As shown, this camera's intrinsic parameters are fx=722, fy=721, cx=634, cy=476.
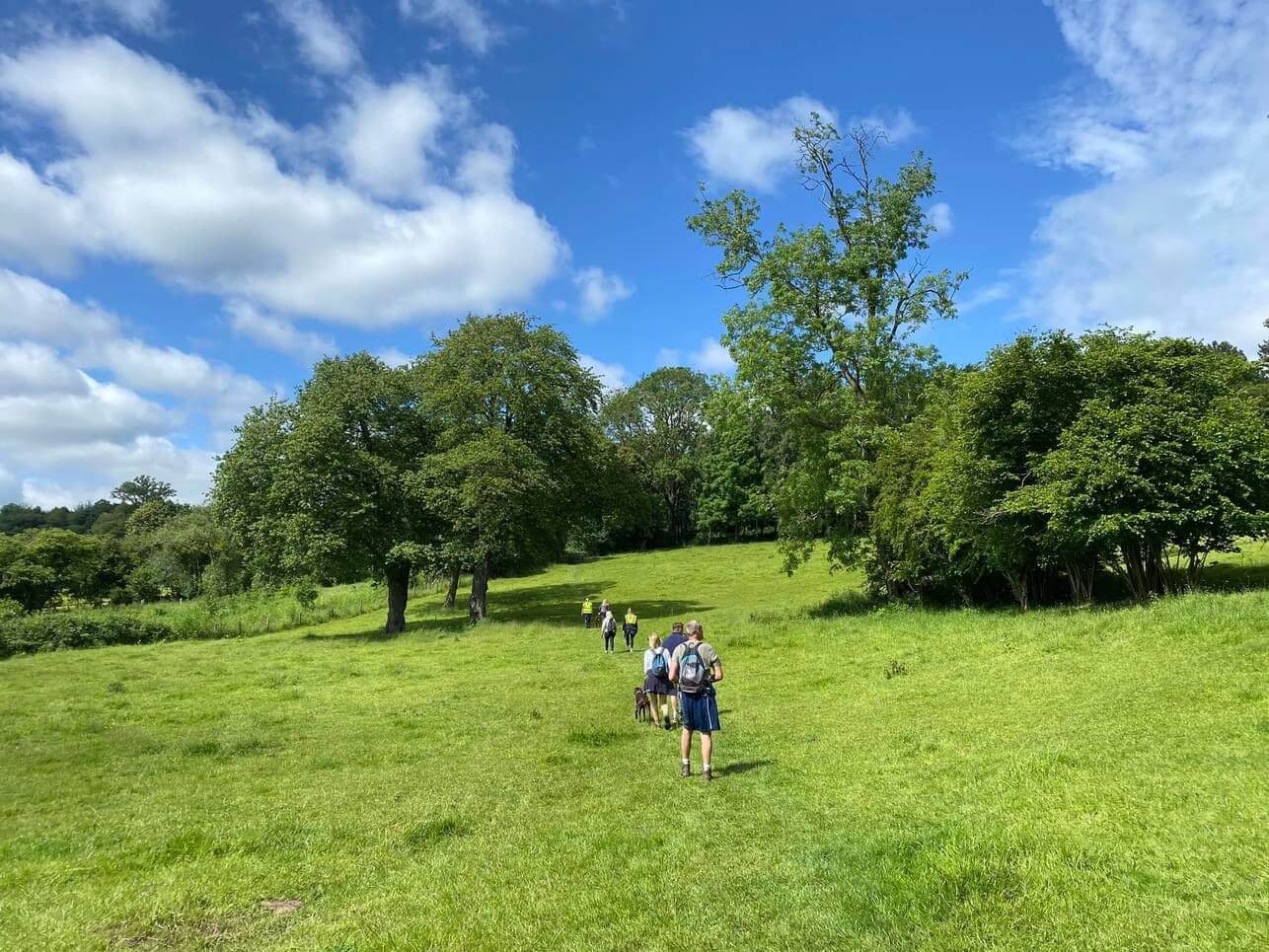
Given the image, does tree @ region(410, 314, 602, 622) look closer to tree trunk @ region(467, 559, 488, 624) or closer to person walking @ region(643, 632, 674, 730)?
tree trunk @ region(467, 559, 488, 624)

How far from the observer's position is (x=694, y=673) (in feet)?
34.5

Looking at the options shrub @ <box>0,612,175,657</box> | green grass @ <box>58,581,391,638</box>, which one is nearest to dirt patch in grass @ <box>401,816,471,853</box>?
green grass @ <box>58,581,391,638</box>

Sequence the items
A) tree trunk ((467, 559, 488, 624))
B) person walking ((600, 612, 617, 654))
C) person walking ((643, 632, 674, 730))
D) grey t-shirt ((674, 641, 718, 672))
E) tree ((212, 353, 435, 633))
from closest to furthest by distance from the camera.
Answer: grey t-shirt ((674, 641, 718, 672)), person walking ((643, 632, 674, 730)), person walking ((600, 612, 617, 654)), tree ((212, 353, 435, 633)), tree trunk ((467, 559, 488, 624))

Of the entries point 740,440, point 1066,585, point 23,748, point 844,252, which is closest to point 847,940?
point 23,748

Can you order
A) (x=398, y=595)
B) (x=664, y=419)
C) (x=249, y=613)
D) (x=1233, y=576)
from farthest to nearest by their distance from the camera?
(x=664, y=419) → (x=249, y=613) → (x=398, y=595) → (x=1233, y=576)

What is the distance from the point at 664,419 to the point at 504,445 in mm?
50799

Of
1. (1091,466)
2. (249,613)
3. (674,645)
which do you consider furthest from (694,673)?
(249,613)

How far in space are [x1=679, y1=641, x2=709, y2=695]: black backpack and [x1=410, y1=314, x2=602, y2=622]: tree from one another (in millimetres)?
23457

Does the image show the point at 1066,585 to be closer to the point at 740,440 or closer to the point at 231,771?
the point at 231,771

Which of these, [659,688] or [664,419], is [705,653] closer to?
[659,688]

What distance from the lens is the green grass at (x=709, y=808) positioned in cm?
582

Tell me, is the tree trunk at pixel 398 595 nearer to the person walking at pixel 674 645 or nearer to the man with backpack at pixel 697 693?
the person walking at pixel 674 645

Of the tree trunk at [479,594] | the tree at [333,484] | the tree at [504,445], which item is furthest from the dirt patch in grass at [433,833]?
the tree trunk at [479,594]

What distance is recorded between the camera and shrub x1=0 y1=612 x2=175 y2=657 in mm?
36125
